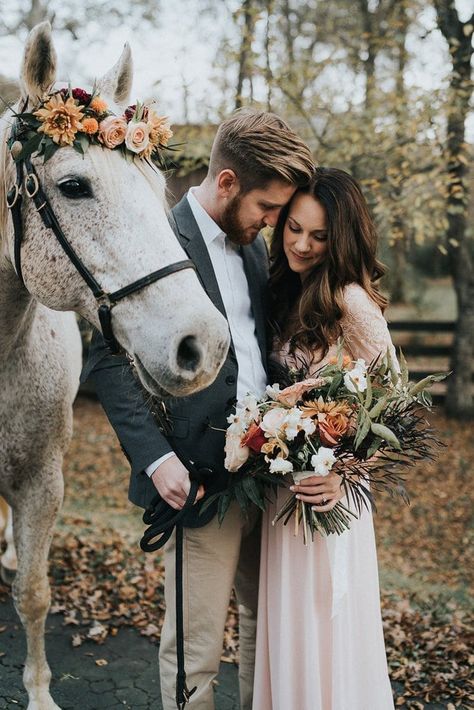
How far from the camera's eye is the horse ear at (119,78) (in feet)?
6.91

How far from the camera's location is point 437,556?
20.7 feet

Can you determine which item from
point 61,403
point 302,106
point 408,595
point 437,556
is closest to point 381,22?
point 302,106

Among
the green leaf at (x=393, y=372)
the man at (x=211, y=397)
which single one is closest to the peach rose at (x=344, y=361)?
the green leaf at (x=393, y=372)

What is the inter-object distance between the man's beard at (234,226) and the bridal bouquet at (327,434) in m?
0.61

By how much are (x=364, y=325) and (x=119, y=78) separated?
4.00 ft

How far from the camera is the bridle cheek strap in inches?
71.0

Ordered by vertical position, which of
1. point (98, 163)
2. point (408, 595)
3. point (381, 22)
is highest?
point (381, 22)

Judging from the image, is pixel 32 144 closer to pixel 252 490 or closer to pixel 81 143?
pixel 81 143

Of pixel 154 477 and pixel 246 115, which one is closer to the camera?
pixel 154 477

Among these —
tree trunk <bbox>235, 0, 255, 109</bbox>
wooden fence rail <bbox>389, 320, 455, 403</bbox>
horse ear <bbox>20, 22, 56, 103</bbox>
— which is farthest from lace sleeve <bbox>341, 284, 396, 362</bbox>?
wooden fence rail <bbox>389, 320, 455, 403</bbox>

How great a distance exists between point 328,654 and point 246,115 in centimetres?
201

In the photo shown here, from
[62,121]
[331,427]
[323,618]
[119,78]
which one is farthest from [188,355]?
[323,618]

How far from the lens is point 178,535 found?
231 centimetres

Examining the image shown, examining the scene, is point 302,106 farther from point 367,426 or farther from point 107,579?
point 367,426
